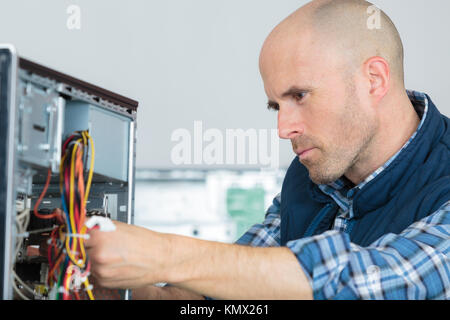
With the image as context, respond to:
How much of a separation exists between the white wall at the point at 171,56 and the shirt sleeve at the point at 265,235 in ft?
6.16

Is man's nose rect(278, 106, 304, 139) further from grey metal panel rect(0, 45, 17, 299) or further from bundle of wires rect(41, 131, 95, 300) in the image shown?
grey metal panel rect(0, 45, 17, 299)

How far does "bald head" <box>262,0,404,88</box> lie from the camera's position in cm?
129

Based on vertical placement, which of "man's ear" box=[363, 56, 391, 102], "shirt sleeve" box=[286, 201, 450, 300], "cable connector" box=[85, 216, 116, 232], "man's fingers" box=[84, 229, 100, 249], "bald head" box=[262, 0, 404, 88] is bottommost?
"shirt sleeve" box=[286, 201, 450, 300]

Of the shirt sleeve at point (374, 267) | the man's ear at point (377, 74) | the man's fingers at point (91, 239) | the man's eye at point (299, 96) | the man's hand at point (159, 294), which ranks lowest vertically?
the man's hand at point (159, 294)

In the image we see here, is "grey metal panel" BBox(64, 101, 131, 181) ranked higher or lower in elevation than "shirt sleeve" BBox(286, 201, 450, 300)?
higher

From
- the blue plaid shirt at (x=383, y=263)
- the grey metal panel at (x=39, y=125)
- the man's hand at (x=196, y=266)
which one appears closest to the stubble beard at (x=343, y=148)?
the blue plaid shirt at (x=383, y=263)

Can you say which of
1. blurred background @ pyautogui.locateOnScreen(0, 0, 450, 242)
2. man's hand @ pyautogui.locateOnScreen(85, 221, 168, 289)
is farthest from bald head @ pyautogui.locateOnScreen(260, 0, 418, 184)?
blurred background @ pyautogui.locateOnScreen(0, 0, 450, 242)

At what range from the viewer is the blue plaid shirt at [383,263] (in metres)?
0.88

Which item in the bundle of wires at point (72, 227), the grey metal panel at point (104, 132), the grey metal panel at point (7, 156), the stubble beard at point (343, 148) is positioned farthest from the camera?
the stubble beard at point (343, 148)

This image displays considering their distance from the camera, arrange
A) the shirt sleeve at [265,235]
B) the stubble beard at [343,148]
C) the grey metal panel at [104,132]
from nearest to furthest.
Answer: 1. the grey metal panel at [104,132]
2. the stubble beard at [343,148]
3. the shirt sleeve at [265,235]

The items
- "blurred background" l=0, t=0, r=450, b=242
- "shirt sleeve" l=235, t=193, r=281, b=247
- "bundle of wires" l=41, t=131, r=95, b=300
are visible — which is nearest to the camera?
"bundle of wires" l=41, t=131, r=95, b=300

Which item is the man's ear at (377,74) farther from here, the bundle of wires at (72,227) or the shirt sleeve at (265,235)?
the bundle of wires at (72,227)

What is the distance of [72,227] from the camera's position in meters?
0.90

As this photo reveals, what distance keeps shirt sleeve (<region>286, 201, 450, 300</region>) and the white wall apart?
2500 mm
